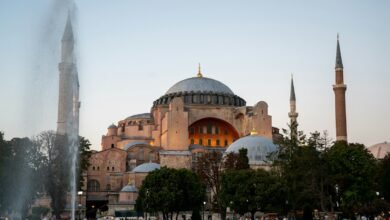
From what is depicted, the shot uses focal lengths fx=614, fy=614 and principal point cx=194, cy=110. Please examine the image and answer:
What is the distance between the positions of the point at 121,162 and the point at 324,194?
1452 inches

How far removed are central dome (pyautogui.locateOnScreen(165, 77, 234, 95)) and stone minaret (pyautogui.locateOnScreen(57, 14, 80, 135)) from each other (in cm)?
3020

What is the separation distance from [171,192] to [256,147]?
62.8 ft

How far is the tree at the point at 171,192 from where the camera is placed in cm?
4616

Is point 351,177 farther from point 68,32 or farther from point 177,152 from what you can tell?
point 177,152

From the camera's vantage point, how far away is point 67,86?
50.5 metres

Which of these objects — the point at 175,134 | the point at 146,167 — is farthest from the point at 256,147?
the point at 146,167

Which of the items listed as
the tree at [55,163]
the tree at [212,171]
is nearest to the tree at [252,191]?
the tree at [212,171]

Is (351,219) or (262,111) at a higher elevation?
(262,111)

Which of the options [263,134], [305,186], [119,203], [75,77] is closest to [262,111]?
[263,134]

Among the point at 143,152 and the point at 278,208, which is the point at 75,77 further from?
the point at 143,152

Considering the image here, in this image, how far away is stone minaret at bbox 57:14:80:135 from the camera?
30844 millimetres

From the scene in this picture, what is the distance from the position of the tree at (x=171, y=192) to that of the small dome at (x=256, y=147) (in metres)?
15.0

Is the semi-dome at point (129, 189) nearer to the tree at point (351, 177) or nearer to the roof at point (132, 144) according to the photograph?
the roof at point (132, 144)

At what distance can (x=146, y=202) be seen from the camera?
154 ft
